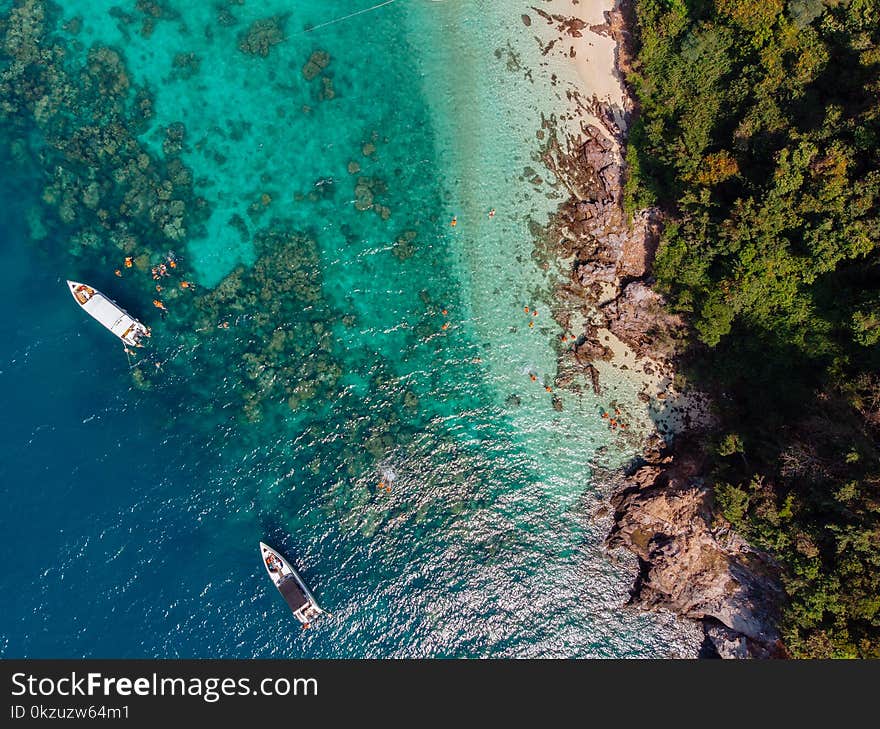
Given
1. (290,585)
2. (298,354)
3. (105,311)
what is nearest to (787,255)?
(298,354)

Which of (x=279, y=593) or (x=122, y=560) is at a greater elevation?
(x=122, y=560)

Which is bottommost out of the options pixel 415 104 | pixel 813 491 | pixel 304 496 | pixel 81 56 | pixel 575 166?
pixel 813 491

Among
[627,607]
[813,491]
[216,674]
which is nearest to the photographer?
[813,491]

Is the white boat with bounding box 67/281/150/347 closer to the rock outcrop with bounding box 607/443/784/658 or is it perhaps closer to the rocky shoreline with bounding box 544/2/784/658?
the rocky shoreline with bounding box 544/2/784/658

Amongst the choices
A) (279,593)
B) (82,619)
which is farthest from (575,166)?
(82,619)

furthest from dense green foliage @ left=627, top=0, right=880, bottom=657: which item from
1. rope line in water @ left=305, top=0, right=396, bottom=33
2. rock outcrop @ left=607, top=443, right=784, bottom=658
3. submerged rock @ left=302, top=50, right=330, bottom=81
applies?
submerged rock @ left=302, top=50, right=330, bottom=81

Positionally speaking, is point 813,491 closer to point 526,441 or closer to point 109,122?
point 526,441
